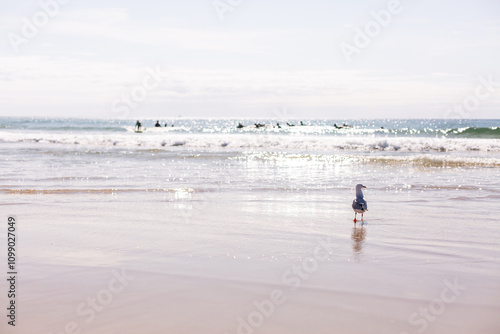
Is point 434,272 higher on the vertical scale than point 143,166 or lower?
lower

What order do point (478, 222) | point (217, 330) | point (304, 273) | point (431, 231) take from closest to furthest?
point (217, 330)
point (304, 273)
point (431, 231)
point (478, 222)

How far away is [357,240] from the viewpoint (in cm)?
720

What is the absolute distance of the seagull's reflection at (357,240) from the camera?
6.51 metres

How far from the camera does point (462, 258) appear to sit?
6.27 m

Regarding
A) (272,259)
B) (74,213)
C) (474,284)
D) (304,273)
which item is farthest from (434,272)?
(74,213)

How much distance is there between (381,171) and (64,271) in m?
14.3

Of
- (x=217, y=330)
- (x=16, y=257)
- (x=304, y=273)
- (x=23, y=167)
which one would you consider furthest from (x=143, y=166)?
(x=217, y=330)

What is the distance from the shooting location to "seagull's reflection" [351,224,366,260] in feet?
21.4

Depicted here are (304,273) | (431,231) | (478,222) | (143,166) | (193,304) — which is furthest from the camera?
(143,166)

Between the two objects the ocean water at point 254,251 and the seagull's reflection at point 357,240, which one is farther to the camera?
the seagull's reflection at point 357,240

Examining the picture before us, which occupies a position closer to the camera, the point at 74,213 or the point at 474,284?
the point at 474,284

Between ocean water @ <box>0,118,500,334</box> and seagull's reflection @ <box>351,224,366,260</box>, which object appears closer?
ocean water @ <box>0,118,500,334</box>

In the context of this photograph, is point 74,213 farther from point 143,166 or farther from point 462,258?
point 143,166

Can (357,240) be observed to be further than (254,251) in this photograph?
Yes
